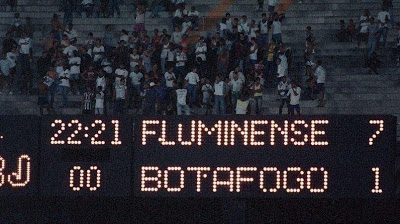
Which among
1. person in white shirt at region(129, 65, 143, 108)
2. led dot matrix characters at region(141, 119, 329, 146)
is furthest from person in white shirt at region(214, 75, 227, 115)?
led dot matrix characters at region(141, 119, 329, 146)

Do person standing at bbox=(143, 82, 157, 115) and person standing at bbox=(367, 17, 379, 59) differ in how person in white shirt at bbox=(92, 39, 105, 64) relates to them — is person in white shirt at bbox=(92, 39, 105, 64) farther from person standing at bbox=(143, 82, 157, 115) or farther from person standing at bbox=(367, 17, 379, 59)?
person standing at bbox=(367, 17, 379, 59)

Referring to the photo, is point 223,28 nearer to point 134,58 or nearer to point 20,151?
point 134,58

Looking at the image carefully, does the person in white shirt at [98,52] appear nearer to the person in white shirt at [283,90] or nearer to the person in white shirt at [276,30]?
the person in white shirt at [276,30]

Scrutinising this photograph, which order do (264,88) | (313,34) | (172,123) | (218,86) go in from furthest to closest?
(313,34)
(264,88)
(218,86)
(172,123)

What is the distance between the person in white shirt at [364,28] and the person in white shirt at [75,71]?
9740mm

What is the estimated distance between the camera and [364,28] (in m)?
34.0

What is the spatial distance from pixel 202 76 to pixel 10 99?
20.9 ft

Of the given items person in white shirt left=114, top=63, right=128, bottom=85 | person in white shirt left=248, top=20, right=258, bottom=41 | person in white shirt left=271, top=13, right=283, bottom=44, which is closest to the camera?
person in white shirt left=114, top=63, right=128, bottom=85

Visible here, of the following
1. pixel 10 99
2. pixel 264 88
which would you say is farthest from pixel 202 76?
pixel 10 99

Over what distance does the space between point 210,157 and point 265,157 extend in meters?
0.73

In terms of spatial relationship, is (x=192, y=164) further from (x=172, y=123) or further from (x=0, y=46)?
(x=0, y=46)

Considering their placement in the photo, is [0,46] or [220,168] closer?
[220,168]

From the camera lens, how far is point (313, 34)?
34812mm

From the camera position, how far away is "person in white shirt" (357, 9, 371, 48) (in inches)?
1332
